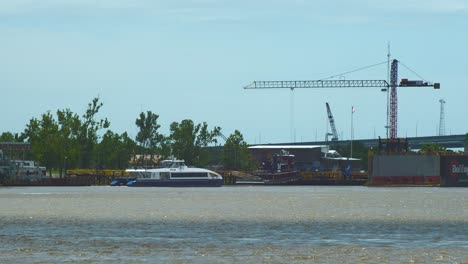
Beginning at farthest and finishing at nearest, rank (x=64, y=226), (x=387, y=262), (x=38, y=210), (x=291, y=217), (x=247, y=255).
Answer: (x=38, y=210)
(x=291, y=217)
(x=64, y=226)
(x=247, y=255)
(x=387, y=262)

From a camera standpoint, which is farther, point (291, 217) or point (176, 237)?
point (291, 217)

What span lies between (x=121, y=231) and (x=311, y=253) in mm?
19043

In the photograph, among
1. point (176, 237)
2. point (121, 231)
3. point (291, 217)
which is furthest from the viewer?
point (291, 217)

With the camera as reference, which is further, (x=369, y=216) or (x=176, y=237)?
(x=369, y=216)

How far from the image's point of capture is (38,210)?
102 metres

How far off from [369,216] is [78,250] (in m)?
39.6

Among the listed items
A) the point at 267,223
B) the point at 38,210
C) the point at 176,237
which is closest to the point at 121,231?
the point at 176,237

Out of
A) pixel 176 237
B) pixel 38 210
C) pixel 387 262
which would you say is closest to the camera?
pixel 387 262

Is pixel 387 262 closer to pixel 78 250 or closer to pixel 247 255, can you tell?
pixel 247 255

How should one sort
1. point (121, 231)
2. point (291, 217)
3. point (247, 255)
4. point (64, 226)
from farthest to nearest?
point (291, 217) < point (64, 226) < point (121, 231) < point (247, 255)

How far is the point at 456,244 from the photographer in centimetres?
5966

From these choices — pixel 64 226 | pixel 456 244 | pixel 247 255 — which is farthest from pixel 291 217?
pixel 247 255

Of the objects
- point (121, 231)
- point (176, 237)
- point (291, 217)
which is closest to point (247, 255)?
point (176, 237)

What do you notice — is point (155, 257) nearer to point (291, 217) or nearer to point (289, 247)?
point (289, 247)
